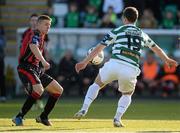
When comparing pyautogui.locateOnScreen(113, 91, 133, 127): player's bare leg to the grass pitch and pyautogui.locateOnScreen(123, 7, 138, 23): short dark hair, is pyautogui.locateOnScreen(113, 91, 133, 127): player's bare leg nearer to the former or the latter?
the grass pitch

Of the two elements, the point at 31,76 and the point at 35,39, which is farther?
the point at 31,76

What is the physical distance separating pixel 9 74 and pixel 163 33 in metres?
4.75

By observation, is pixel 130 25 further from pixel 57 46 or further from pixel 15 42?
pixel 15 42

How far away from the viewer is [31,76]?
1316 cm

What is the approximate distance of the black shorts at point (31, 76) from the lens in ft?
43.1

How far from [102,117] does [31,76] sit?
2.64 meters

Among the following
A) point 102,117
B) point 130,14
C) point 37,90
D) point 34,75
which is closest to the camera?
point 130,14

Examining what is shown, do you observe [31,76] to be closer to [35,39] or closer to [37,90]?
[37,90]

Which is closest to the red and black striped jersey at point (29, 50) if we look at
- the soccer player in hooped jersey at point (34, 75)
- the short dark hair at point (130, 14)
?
the soccer player in hooped jersey at point (34, 75)

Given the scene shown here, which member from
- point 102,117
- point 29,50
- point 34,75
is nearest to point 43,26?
point 29,50

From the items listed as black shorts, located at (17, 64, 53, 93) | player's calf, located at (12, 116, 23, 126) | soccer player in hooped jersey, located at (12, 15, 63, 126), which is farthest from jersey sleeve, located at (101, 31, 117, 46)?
player's calf, located at (12, 116, 23, 126)

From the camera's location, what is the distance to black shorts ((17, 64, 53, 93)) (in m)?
13.1

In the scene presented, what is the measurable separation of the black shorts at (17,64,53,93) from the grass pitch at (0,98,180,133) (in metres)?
0.73

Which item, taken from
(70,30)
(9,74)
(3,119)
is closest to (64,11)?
(70,30)
